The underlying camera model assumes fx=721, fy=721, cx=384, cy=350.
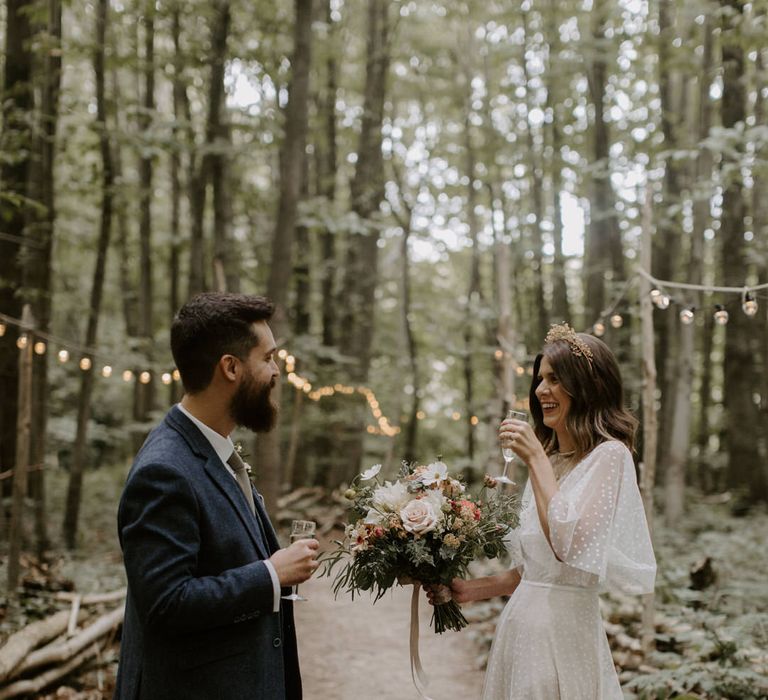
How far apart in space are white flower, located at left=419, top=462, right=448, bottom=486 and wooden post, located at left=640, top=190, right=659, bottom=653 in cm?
353

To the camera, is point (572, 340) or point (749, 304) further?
point (749, 304)

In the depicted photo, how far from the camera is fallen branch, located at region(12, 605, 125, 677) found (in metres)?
5.16

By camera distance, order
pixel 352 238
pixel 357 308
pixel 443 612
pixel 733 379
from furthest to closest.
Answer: pixel 352 238 < pixel 357 308 < pixel 733 379 < pixel 443 612

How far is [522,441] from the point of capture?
2.79 metres

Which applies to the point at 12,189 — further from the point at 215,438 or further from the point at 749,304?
the point at 749,304

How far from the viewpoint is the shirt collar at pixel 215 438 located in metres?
2.46

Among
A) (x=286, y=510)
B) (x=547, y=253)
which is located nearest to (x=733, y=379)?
(x=547, y=253)

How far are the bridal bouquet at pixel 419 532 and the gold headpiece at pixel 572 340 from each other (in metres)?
0.65

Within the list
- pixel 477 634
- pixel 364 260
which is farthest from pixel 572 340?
pixel 364 260

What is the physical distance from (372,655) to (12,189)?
21.9 ft

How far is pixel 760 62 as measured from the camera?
12.2m

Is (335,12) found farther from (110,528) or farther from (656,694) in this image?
(656,694)

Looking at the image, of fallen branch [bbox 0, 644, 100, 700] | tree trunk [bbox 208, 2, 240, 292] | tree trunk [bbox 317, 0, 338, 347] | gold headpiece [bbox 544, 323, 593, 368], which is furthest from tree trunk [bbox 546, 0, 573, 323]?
gold headpiece [bbox 544, 323, 593, 368]

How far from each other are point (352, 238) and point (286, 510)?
21.1 feet
